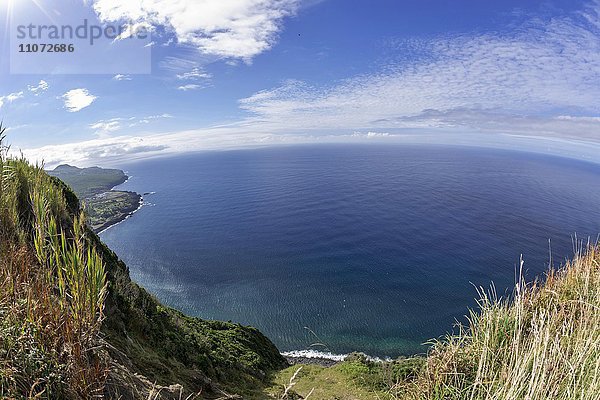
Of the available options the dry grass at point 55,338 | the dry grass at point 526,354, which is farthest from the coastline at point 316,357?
the dry grass at point 55,338

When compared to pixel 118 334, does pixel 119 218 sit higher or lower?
lower

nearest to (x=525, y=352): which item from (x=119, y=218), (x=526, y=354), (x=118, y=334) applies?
(x=526, y=354)

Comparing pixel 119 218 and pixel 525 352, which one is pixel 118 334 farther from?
pixel 119 218

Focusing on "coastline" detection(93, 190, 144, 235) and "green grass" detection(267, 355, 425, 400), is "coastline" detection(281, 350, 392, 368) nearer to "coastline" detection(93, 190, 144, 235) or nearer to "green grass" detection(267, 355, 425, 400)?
"green grass" detection(267, 355, 425, 400)

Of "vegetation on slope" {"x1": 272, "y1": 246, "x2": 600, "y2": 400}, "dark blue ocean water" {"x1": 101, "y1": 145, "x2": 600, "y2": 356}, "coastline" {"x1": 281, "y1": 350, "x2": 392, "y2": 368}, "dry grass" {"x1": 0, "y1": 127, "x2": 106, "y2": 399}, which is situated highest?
"dry grass" {"x1": 0, "y1": 127, "x2": 106, "y2": 399}

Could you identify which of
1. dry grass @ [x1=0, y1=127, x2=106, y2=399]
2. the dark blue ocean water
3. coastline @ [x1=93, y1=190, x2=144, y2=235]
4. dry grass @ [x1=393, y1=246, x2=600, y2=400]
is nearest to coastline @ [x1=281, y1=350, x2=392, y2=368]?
the dark blue ocean water

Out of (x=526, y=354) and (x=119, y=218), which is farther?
(x=119, y=218)

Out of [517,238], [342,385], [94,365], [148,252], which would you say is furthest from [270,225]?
[94,365]

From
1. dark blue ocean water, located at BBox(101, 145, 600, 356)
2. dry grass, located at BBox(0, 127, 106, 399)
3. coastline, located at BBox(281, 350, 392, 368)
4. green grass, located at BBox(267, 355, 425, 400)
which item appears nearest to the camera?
dry grass, located at BBox(0, 127, 106, 399)

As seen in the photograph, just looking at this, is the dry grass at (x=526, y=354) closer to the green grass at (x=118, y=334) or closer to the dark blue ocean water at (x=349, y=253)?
the green grass at (x=118, y=334)
